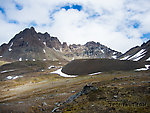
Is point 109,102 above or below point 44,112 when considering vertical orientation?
above

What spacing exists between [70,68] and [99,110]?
132 metres

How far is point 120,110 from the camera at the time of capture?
19.4 m

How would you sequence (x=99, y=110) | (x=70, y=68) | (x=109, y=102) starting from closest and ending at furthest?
(x=99, y=110) → (x=109, y=102) → (x=70, y=68)

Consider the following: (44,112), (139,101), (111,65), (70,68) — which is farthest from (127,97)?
(70,68)

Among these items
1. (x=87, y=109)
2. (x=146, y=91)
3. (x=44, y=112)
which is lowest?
(x=44, y=112)

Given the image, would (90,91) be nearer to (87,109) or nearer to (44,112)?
(87,109)

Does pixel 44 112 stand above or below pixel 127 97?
below

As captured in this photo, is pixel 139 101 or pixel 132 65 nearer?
pixel 139 101

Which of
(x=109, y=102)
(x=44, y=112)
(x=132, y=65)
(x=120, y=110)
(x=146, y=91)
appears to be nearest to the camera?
(x=120, y=110)

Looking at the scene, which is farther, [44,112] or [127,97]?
[44,112]

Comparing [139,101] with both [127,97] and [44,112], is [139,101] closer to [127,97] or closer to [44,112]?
[127,97]

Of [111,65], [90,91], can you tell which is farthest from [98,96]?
[111,65]

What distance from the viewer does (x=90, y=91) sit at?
1206 inches

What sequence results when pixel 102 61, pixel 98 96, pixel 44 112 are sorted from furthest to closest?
1. pixel 102 61
2. pixel 44 112
3. pixel 98 96
